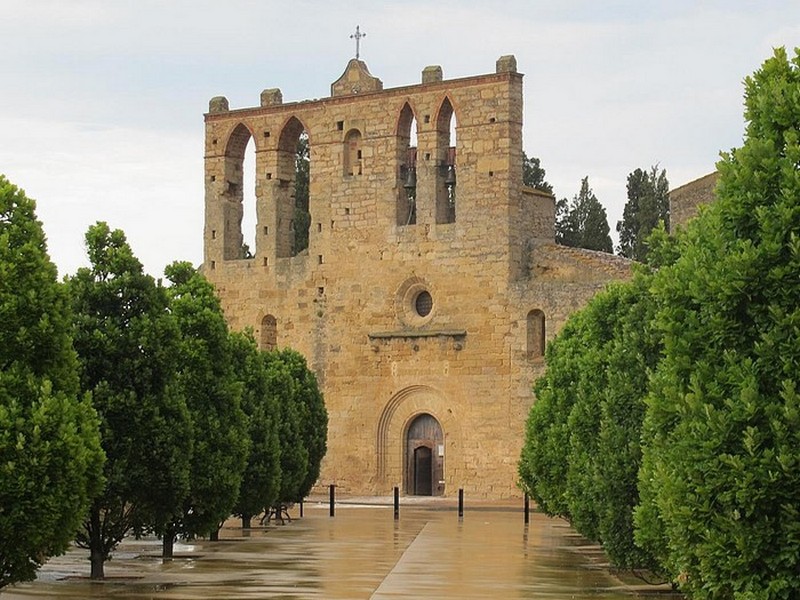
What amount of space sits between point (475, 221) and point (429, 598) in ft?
88.3

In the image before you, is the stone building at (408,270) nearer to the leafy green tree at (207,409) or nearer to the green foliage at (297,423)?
the green foliage at (297,423)

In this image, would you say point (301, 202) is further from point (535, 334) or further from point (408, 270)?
point (535, 334)

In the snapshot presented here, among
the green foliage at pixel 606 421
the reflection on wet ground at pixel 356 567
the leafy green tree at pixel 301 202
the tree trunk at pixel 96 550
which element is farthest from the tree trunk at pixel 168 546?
the leafy green tree at pixel 301 202

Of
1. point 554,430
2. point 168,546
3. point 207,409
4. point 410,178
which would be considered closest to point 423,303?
point 410,178

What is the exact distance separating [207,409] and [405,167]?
24.3 m

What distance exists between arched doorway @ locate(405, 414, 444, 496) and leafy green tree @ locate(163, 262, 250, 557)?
71.8 feet

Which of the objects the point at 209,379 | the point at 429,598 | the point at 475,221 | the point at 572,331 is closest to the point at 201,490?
the point at 209,379

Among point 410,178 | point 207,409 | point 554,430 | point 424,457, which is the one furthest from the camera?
point 410,178

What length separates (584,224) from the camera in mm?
62375

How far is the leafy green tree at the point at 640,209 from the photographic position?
6025 centimetres

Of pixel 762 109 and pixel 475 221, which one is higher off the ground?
pixel 475 221

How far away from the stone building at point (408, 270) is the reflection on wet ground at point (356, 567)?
35.6ft

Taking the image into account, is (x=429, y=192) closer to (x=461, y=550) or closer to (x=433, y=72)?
(x=433, y=72)

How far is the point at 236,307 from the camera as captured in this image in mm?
48625
